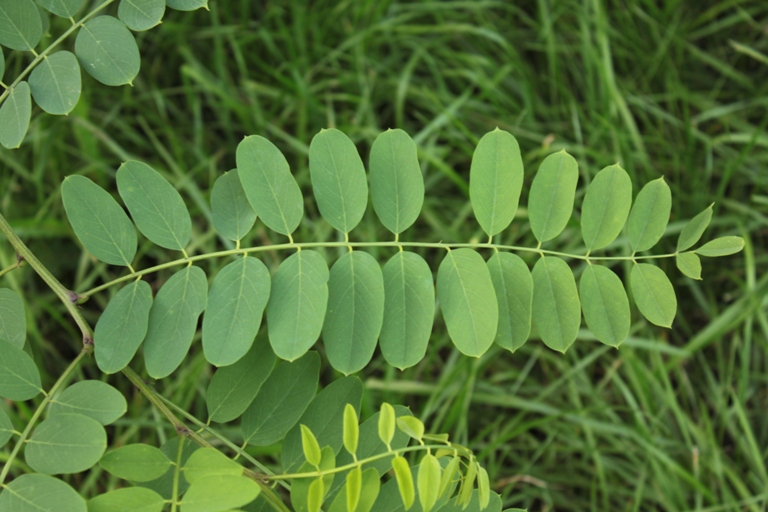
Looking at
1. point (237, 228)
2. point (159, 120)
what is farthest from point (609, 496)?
point (159, 120)

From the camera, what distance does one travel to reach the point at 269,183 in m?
1.01

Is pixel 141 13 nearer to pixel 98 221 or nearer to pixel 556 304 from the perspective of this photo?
pixel 98 221

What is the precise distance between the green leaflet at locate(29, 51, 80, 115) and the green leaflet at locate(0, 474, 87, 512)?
483 mm

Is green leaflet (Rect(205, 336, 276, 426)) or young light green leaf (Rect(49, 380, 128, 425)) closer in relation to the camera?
young light green leaf (Rect(49, 380, 128, 425))

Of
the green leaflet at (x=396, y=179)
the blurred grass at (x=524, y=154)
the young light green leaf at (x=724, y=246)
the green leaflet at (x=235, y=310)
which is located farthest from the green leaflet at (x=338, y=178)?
the blurred grass at (x=524, y=154)

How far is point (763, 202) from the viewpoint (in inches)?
81.7

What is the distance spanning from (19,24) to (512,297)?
31.2 inches

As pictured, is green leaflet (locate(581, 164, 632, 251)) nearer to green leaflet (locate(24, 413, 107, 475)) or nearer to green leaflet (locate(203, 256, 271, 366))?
green leaflet (locate(203, 256, 271, 366))

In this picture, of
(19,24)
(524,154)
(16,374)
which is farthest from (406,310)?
(524,154)

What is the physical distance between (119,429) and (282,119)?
102 cm

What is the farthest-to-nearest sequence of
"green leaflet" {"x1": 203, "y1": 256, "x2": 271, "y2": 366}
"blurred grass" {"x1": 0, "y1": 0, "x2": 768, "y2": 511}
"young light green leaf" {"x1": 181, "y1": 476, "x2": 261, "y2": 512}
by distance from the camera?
"blurred grass" {"x1": 0, "y1": 0, "x2": 768, "y2": 511}
"green leaflet" {"x1": 203, "y1": 256, "x2": 271, "y2": 366}
"young light green leaf" {"x1": 181, "y1": 476, "x2": 261, "y2": 512}

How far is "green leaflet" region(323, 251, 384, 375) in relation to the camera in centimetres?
95

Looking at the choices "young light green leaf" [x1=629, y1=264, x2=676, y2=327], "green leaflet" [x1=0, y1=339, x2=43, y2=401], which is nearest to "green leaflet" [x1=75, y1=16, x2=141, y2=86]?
"green leaflet" [x1=0, y1=339, x2=43, y2=401]

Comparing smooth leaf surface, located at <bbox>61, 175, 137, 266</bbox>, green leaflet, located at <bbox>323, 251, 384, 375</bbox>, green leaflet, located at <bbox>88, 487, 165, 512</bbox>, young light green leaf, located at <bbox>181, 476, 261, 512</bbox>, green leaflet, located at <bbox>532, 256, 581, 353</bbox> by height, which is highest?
smooth leaf surface, located at <bbox>61, 175, 137, 266</bbox>
